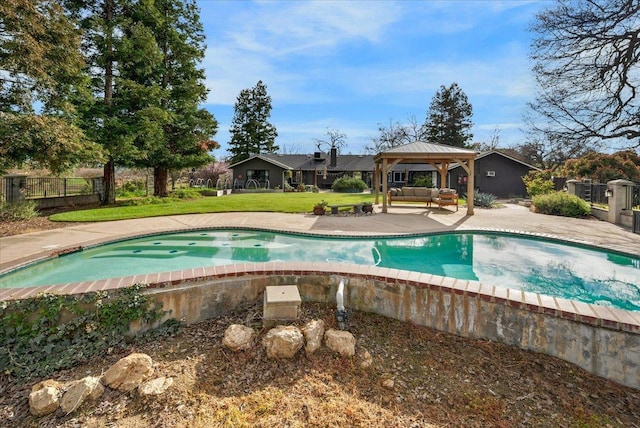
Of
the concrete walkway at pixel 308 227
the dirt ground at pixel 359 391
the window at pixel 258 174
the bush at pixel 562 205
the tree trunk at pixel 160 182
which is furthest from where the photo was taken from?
the window at pixel 258 174

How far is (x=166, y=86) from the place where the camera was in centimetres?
1894

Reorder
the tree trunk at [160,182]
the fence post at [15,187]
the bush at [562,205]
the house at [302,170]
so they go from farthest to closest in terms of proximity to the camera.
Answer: the house at [302,170], the tree trunk at [160,182], the bush at [562,205], the fence post at [15,187]

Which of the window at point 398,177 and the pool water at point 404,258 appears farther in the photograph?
the window at point 398,177

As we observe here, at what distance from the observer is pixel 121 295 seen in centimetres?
329

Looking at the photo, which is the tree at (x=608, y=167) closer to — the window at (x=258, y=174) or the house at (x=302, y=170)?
the house at (x=302, y=170)

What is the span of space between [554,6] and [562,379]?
53.4ft

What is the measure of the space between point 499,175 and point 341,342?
26255 millimetres

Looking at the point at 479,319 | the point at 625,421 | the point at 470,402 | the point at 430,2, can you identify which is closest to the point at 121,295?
the point at 470,402

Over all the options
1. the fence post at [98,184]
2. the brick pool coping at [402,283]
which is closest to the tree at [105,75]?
the fence post at [98,184]

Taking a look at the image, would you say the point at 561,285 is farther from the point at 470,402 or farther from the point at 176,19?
the point at 176,19

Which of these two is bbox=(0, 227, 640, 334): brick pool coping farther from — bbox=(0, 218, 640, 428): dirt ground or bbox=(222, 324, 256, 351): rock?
bbox=(222, 324, 256, 351): rock

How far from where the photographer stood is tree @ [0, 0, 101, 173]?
30.8ft

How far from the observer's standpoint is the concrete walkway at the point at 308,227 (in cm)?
755

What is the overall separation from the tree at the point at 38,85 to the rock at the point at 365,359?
11198mm
